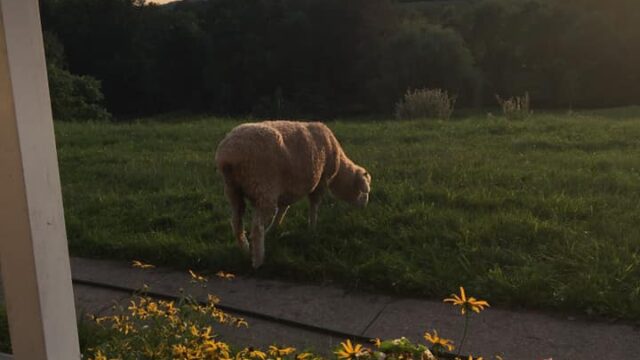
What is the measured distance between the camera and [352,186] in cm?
581

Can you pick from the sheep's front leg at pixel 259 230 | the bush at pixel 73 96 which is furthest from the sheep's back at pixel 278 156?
the bush at pixel 73 96

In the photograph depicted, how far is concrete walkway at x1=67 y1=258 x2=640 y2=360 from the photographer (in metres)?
3.60

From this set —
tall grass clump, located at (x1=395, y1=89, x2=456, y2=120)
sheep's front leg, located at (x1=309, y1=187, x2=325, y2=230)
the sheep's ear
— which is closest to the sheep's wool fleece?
sheep's front leg, located at (x1=309, y1=187, x2=325, y2=230)

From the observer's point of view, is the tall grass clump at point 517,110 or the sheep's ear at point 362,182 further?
the tall grass clump at point 517,110

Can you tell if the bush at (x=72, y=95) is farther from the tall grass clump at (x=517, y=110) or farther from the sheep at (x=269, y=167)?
the sheep at (x=269, y=167)

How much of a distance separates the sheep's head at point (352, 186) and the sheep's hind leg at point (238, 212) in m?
1.01

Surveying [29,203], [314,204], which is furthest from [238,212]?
[29,203]

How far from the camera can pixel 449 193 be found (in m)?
6.19

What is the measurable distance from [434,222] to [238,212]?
1.59 metres

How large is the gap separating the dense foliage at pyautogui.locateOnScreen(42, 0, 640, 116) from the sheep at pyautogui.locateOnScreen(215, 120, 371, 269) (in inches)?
1626

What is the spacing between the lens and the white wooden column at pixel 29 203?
180 centimetres

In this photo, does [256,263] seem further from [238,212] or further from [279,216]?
[279,216]

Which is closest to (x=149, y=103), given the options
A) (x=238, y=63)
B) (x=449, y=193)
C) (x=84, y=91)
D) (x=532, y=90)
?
(x=238, y=63)

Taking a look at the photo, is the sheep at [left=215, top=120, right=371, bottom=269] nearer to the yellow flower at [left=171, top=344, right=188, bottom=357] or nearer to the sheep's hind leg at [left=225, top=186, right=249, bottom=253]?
the sheep's hind leg at [left=225, top=186, right=249, bottom=253]
